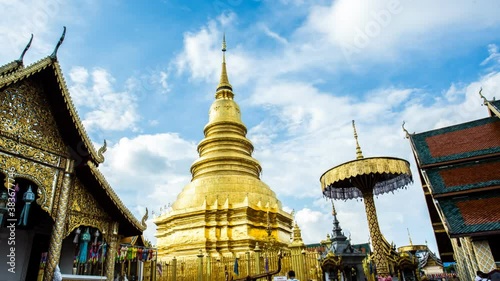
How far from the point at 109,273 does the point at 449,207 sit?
9640 mm

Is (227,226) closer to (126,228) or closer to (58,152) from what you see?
(126,228)

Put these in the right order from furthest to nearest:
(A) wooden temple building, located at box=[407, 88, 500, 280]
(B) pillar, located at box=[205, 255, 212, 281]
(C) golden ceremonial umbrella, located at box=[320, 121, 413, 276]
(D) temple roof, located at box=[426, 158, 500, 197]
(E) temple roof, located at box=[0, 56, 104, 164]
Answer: (B) pillar, located at box=[205, 255, 212, 281] < (D) temple roof, located at box=[426, 158, 500, 197] < (C) golden ceremonial umbrella, located at box=[320, 121, 413, 276] < (A) wooden temple building, located at box=[407, 88, 500, 280] < (E) temple roof, located at box=[0, 56, 104, 164]

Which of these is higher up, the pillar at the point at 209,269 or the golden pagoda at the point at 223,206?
the golden pagoda at the point at 223,206

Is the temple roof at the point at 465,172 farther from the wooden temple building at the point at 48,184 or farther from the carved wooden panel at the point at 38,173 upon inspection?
the carved wooden panel at the point at 38,173

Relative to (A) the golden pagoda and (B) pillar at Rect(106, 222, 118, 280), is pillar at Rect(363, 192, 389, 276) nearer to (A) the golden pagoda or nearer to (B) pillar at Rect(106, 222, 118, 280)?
(A) the golden pagoda

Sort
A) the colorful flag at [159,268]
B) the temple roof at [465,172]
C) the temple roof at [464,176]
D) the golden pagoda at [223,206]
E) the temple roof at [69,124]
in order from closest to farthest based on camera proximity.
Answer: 1. the temple roof at [69,124]
2. the temple roof at [465,172]
3. the temple roof at [464,176]
4. the colorful flag at [159,268]
5. the golden pagoda at [223,206]

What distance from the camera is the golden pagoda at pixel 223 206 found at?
1688 centimetres

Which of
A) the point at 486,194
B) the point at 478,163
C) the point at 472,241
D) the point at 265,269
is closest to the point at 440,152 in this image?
the point at 478,163

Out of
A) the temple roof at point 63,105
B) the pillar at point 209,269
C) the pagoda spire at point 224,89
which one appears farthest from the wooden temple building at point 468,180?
the pagoda spire at point 224,89

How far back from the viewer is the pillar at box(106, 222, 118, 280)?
7328 millimetres

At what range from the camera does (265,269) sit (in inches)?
451

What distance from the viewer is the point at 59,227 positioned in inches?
242

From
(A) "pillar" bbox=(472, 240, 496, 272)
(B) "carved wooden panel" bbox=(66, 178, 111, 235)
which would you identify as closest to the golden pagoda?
(A) "pillar" bbox=(472, 240, 496, 272)

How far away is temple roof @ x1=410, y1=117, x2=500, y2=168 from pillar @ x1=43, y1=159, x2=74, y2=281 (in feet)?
37.0
